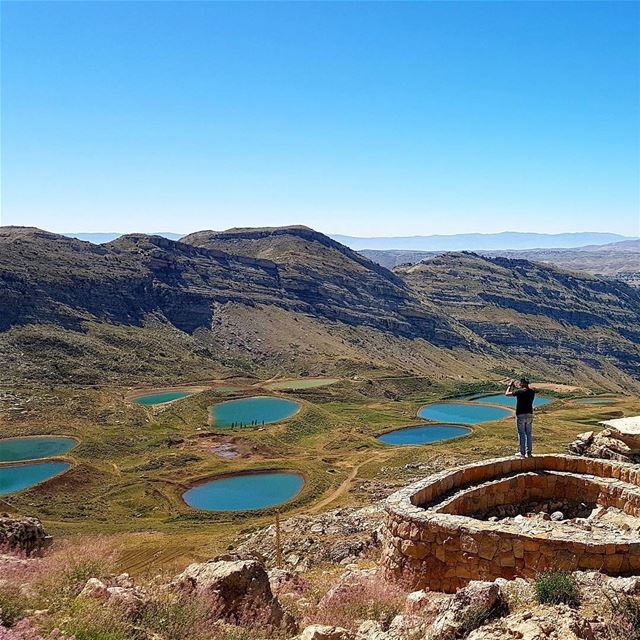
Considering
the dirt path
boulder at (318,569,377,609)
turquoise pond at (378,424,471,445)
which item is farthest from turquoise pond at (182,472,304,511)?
boulder at (318,569,377,609)

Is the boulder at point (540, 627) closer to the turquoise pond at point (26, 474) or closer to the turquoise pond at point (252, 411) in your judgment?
the turquoise pond at point (26, 474)

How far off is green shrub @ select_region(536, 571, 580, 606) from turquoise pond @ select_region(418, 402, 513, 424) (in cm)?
8024

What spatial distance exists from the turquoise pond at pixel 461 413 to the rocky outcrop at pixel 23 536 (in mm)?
78113

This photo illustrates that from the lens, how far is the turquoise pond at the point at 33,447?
5852 centimetres

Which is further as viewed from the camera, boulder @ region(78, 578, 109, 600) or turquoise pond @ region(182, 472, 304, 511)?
turquoise pond @ region(182, 472, 304, 511)

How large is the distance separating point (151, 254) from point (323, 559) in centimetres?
14086

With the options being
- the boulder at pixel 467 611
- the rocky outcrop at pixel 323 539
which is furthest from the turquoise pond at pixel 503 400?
the boulder at pixel 467 611

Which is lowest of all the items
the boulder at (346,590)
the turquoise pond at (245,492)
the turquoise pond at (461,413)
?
the turquoise pond at (461,413)

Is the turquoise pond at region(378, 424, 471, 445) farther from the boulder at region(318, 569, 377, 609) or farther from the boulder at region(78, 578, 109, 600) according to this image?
the boulder at region(78, 578, 109, 600)

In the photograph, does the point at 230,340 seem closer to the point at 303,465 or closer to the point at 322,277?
the point at 322,277

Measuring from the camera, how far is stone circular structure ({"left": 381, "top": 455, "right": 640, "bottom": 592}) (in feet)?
27.8

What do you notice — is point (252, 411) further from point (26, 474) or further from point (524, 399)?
point (524, 399)

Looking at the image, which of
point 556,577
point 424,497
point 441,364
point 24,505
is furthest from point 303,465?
point 441,364

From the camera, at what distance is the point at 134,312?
12575cm
